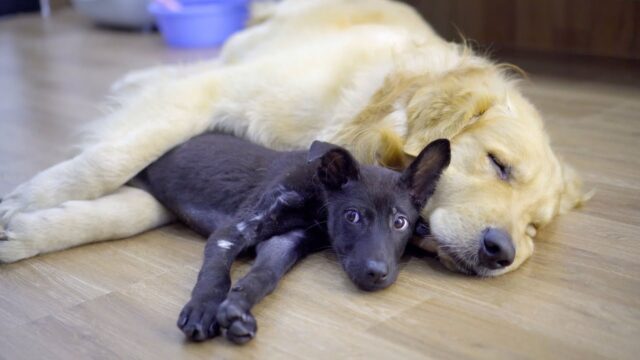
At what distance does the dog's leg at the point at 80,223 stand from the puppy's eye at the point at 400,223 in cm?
72

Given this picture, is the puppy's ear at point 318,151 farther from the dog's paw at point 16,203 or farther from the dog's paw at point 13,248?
the dog's paw at point 16,203

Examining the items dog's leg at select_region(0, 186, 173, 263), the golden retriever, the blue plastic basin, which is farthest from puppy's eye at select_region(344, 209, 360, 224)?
the blue plastic basin

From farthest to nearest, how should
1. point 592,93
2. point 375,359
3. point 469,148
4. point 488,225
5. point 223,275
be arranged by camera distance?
point 592,93 < point 469,148 < point 488,225 < point 223,275 < point 375,359

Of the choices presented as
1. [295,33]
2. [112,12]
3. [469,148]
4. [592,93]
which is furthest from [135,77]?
[112,12]

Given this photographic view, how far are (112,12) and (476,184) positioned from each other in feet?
14.1

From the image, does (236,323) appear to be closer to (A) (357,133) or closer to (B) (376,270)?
(B) (376,270)

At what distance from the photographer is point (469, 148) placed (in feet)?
6.33

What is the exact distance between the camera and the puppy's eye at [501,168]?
1.90 m

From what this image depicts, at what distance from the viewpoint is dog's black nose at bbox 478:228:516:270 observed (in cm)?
173

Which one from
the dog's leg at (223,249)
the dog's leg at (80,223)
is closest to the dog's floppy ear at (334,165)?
the dog's leg at (223,249)

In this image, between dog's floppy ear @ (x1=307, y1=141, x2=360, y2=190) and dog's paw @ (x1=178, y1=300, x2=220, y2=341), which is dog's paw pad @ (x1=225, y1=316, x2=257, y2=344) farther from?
dog's floppy ear @ (x1=307, y1=141, x2=360, y2=190)

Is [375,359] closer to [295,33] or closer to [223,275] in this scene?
[223,275]

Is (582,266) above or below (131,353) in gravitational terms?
below

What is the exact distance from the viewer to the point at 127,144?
2215 mm
